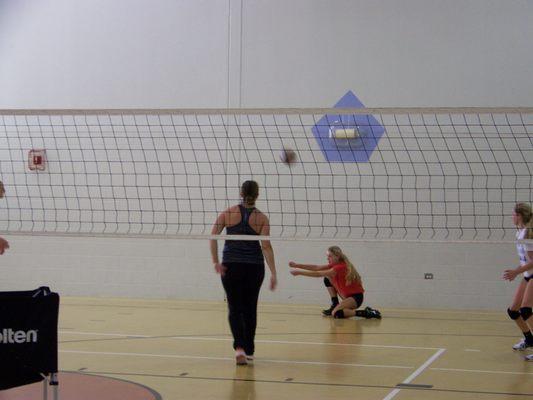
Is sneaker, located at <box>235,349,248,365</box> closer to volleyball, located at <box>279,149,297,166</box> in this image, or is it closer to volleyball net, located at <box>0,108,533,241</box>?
volleyball net, located at <box>0,108,533,241</box>

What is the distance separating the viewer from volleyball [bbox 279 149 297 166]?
12227 mm

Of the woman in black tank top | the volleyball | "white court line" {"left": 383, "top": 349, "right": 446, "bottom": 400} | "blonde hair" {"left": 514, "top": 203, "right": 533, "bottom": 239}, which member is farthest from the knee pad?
the volleyball

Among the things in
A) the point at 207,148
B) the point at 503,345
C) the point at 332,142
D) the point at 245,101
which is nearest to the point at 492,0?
the point at 332,142

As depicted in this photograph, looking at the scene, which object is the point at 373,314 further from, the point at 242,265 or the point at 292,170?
the point at 242,265

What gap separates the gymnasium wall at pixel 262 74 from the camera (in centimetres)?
1233

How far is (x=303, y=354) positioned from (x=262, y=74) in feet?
20.2

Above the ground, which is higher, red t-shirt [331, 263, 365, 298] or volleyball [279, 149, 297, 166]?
volleyball [279, 149, 297, 166]

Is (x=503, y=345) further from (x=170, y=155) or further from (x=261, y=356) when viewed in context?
(x=170, y=155)

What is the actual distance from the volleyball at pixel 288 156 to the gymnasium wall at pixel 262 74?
3.14ft

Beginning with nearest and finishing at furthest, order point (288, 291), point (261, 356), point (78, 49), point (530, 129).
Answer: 1. point (261, 356)
2. point (530, 129)
3. point (288, 291)
4. point (78, 49)

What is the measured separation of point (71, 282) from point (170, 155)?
2592 millimetres

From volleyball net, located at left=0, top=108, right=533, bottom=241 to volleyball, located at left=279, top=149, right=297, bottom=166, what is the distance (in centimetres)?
16

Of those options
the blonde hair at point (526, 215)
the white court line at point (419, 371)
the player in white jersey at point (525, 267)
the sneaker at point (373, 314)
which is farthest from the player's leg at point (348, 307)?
the blonde hair at point (526, 215)

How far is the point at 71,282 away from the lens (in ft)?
44.1
